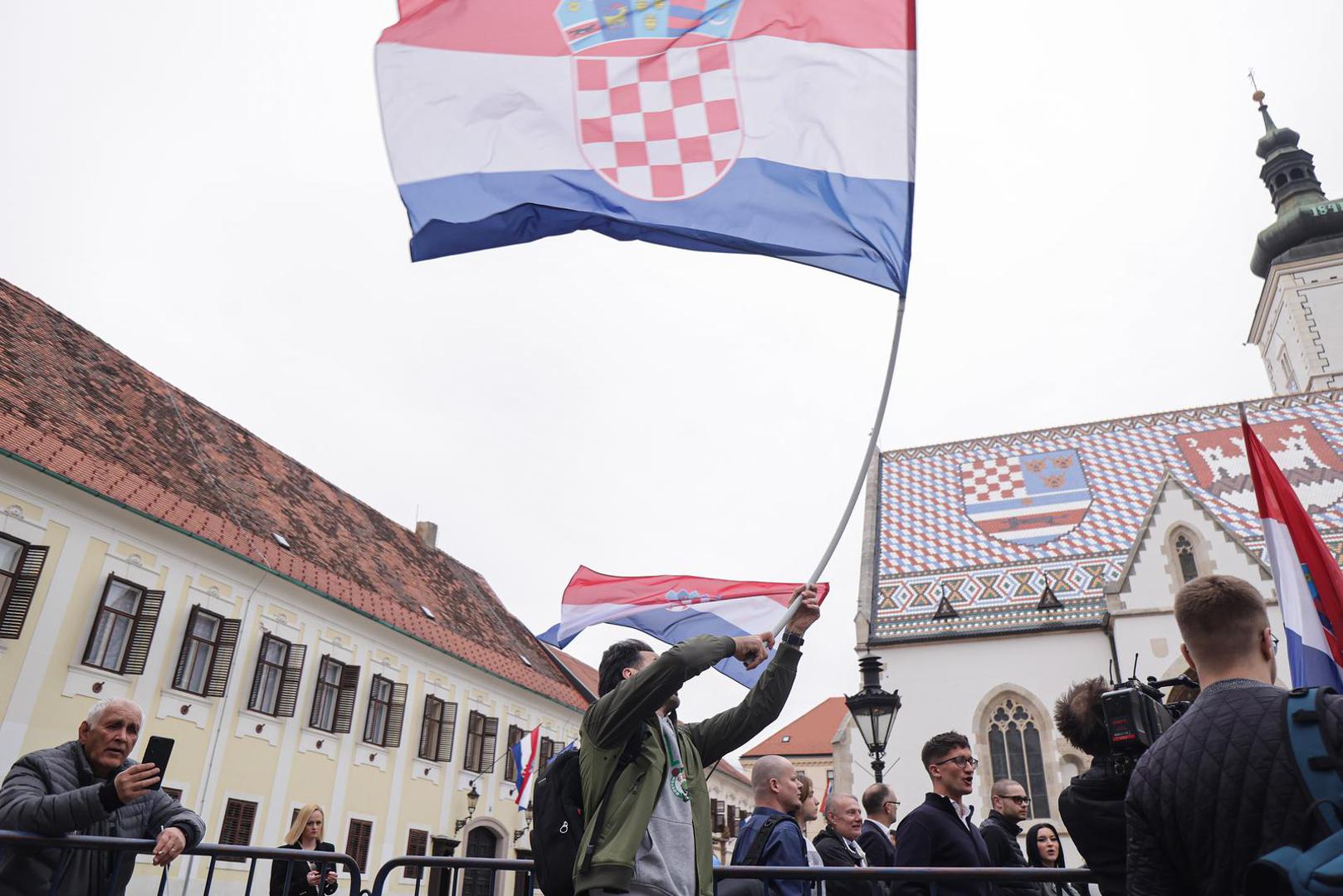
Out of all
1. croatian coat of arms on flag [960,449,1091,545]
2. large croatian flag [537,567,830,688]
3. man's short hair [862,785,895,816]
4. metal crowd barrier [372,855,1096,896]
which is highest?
croatian coat of arms on flag [960,449,1091,545]

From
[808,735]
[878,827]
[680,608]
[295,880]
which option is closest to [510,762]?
[680,608]

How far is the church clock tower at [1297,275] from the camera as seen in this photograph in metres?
41.4

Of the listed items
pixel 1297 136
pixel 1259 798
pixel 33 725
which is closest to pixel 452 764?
pixel 33 725

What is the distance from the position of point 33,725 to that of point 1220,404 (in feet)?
105

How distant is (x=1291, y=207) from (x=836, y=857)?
52.7m

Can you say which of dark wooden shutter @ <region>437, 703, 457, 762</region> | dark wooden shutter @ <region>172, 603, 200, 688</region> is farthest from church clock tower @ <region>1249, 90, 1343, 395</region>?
dark wooden shutter @ <region>172, 603, 200, 688</region>

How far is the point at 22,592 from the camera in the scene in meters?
13.8

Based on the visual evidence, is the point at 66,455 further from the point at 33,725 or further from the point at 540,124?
the point at 540,124

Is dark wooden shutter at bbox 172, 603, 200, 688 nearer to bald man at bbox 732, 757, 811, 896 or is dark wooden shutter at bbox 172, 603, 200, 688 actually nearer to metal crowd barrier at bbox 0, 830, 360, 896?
metal crowd barrier at bbox 0, 830, 360, 896

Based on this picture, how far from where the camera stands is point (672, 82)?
5520 mm

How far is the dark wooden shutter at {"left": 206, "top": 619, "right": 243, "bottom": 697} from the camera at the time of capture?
16.6 metres

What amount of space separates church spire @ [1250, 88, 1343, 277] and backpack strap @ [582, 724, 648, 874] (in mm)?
51174

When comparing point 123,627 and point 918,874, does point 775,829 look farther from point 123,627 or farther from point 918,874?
point 123,627

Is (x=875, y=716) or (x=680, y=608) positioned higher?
(x=680, y=608)
